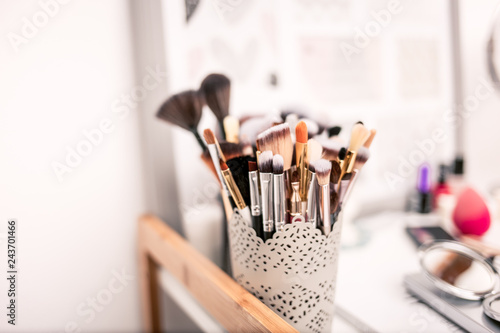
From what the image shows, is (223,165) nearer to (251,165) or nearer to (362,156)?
(251,165)

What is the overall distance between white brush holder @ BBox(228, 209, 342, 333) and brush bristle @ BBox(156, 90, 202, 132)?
16cm

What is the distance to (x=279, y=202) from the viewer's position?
1.31 ft

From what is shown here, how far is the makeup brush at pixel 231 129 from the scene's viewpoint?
471 millimetres

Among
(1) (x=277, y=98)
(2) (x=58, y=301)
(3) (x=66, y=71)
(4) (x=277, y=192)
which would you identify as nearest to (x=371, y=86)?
(1) (x=277, y=98)

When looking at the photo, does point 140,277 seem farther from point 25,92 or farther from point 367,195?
point 367,195

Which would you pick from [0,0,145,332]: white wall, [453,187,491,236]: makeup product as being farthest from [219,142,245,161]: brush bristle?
[453,187,491,236]: makeup product

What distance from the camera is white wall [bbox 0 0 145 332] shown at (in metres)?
0.53

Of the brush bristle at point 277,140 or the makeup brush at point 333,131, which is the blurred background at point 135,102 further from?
the brush bristle at point 277,140

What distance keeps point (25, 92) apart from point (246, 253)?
0.43 m

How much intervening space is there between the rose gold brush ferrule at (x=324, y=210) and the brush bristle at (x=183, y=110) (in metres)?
0.21

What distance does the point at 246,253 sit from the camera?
1.41ft

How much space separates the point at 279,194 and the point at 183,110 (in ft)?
0.64

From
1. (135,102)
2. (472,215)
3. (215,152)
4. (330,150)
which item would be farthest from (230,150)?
(472,215)

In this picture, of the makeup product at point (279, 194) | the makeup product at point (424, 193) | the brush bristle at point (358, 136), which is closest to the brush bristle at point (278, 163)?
the makeup product at point (279, 194)
